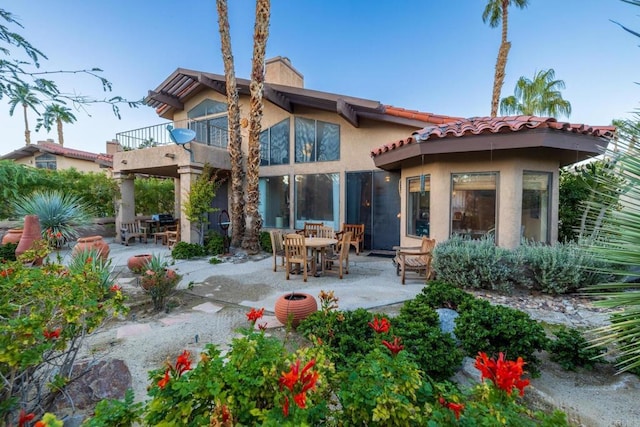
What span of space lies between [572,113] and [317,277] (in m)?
21.4

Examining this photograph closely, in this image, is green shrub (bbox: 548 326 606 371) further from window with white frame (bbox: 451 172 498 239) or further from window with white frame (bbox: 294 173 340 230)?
window with white frame (bbox: 294 173 340 230)

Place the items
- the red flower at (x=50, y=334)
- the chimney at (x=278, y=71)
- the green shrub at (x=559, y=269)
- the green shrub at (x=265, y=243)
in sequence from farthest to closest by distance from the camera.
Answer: the chimney at (x=278, y=71), the green shrub at (x=265, y=243), the green shrub at (x=559, y=269), the red flower at (x=50, y=334)

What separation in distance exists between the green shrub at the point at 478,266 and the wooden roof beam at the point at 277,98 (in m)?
7.75

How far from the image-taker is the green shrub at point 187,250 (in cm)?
870

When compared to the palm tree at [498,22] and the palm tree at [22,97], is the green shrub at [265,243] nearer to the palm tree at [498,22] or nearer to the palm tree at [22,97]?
the palm tree at [22,97]

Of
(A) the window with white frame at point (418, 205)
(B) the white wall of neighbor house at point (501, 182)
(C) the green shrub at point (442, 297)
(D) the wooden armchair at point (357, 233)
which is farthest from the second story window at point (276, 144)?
(C) the green shrub at point (442, 297)

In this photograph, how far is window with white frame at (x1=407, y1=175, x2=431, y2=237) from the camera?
6934mm

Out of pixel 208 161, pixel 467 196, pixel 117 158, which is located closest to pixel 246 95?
pixel 208 161

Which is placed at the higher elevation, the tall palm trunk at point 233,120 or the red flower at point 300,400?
the tall palm trunk at point 233,120

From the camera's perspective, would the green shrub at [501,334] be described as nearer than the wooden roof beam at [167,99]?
Yes

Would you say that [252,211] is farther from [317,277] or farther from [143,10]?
[143,10]

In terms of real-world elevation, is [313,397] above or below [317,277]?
above

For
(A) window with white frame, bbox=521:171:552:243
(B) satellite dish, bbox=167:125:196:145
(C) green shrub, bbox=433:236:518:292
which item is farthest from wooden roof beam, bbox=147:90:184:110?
(A) window with white frame, bbox=521:171:552:243

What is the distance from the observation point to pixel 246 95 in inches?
468
